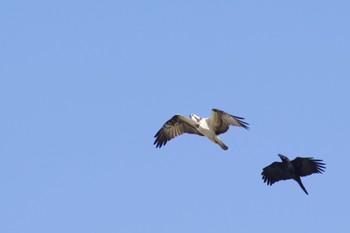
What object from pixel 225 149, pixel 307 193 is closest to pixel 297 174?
pixel 307 193

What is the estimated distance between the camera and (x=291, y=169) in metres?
34.0

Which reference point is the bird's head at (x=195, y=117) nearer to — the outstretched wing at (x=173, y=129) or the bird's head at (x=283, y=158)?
the outstretched wing at (x=173, y=129)

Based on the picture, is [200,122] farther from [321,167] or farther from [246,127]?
[321,167]

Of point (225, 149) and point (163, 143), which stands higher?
point (163, 143)

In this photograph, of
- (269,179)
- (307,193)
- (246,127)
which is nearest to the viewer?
(246,127)

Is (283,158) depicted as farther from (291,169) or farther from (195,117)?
(195,117)

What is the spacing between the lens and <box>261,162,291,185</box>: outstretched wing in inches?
1374

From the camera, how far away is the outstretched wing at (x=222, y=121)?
3095 cm

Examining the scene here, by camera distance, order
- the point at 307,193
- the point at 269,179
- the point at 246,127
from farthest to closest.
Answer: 1. the point at 269,179
2. the point at 307,193
3. the point at 246,127

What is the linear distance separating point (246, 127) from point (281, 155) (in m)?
4.33

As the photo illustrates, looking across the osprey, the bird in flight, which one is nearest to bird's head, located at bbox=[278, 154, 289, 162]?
the bird in flight

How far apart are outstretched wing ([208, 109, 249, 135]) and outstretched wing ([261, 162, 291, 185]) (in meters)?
4.39

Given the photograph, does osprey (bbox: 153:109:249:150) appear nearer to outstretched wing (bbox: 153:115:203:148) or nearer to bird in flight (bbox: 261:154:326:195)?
outstretched wing (bbox: 153:115:203:148)

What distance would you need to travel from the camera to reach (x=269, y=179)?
3538 centimetres
